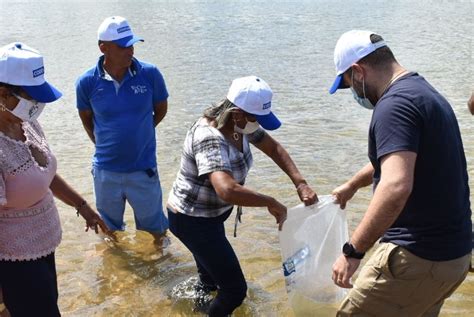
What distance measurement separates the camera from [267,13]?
3450 centimetres

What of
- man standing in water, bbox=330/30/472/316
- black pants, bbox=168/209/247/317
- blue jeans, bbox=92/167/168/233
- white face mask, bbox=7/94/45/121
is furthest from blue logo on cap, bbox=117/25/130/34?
man standing in water, bbox=330/30/472/316

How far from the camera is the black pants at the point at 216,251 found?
4.09 meters

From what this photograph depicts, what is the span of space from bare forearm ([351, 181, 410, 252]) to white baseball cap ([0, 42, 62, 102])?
5.68ft

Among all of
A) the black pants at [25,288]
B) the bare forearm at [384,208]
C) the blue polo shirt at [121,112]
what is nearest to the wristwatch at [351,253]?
the bare forearm at [384,208]

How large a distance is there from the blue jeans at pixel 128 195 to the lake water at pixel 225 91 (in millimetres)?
505

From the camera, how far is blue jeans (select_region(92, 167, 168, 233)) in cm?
563

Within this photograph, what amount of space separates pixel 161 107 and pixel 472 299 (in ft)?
10.7

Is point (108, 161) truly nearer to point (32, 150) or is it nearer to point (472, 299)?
point (32, 150)

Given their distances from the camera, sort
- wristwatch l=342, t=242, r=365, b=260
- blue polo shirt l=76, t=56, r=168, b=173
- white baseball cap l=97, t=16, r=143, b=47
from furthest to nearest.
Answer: blue polo shirt l=76, t=56, r=168, b=173, white baseball cap l=97, t=16, r=143, b=47, wristwatch l=342, t=242, r=365, b=260

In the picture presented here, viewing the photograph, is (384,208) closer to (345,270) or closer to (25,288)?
(345,270)

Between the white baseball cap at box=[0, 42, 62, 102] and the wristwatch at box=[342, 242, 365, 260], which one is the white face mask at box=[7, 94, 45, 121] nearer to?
the white baseball cap at box=[0, 42, 62, 102]

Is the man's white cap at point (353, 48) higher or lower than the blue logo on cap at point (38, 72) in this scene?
higher

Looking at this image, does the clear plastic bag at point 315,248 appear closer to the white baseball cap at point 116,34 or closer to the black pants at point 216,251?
the black pants at point 216,251

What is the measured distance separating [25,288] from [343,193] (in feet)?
6.77
